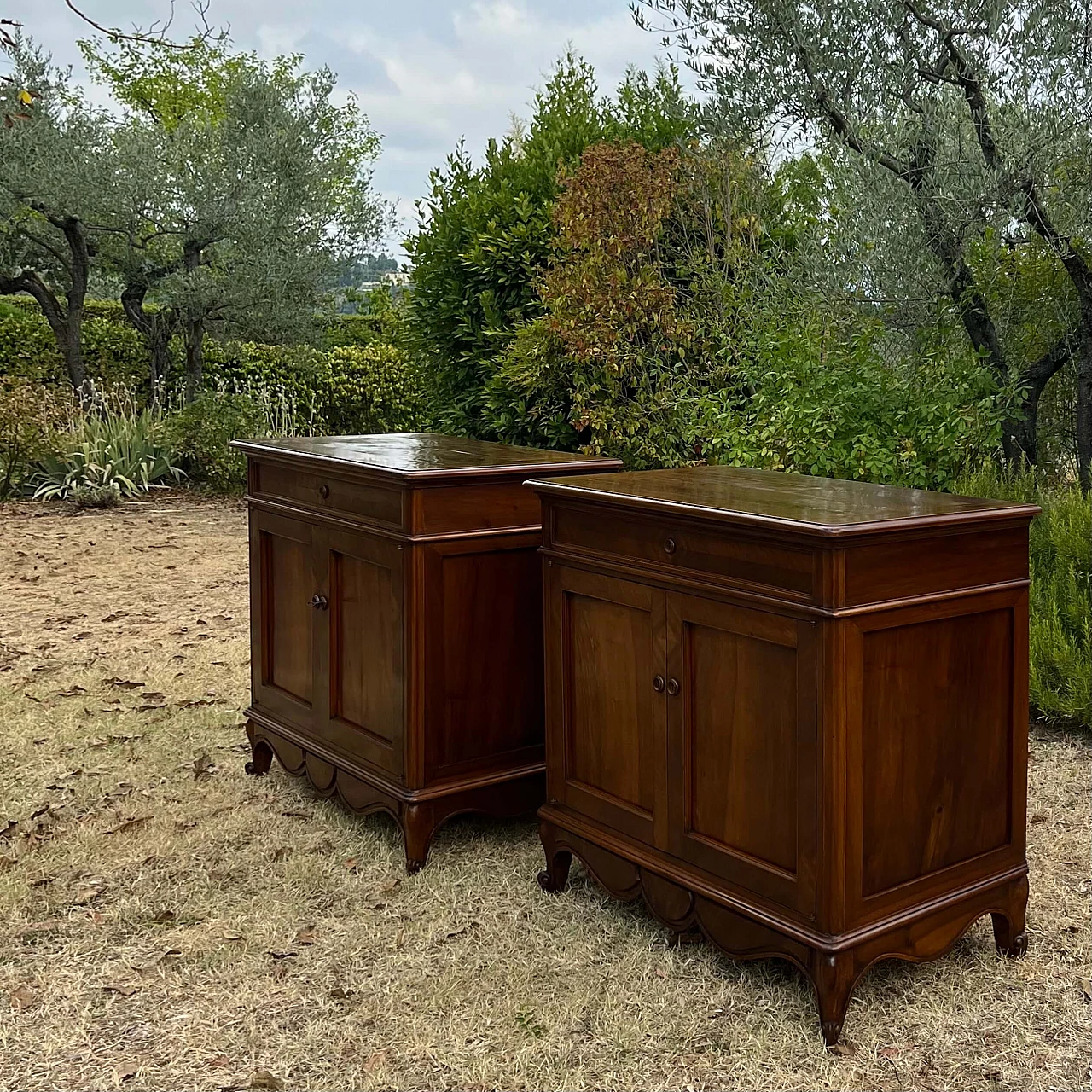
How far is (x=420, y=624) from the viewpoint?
10.2ft

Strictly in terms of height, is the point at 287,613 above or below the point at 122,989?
above

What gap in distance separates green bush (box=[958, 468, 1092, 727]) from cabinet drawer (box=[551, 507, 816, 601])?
2.27 meters

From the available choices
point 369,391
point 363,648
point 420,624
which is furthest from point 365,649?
point 369,391

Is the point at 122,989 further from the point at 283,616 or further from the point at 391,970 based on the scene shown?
the point at 283,616

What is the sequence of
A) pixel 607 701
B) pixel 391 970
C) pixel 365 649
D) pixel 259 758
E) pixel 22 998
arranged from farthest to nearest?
pixel 259 758 → pixel 365 649 → pixel 607 701 → pixel 391 970 → pixel 22 998

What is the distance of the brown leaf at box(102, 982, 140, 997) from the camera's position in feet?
8.45

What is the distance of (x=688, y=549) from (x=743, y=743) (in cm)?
43

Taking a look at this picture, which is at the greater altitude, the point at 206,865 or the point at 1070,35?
the point at 1070,35

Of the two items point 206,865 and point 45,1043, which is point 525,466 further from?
point 45,1043

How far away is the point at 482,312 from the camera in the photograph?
756cm

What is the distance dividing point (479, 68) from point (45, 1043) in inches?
325

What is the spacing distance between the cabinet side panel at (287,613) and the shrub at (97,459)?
21.0ft

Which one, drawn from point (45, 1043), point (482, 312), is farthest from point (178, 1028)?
point (482, 312)

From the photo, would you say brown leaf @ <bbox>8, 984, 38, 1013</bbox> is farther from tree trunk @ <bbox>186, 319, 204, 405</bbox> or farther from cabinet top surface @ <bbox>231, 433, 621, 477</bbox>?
tree trunk @ <bbox>186, 319, 204, 405</bbox>
